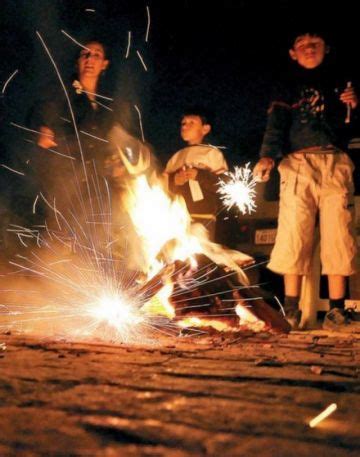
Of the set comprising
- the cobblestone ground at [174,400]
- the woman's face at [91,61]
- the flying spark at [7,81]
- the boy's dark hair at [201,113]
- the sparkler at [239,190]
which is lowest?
the cobblestone ground at [174,400]

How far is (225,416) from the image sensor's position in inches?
56.7

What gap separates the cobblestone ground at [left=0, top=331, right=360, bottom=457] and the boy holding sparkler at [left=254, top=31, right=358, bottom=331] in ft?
4.27

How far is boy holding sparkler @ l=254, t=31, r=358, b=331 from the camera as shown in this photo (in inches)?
155

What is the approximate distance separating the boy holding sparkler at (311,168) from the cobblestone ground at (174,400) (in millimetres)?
1303

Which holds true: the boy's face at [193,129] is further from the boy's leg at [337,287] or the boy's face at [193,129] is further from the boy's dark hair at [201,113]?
the boy's leg at [337,287]

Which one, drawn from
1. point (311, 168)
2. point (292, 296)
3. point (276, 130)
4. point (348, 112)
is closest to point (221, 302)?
point (292, 296)

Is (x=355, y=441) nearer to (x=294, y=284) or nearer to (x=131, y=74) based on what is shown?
(x=294, y=284)

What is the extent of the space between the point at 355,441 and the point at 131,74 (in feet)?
20.6

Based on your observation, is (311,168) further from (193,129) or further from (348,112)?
(193,129)

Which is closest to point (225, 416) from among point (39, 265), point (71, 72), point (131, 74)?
point (71, 72)

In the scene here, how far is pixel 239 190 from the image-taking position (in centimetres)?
455

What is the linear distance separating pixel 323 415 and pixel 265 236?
331 cm

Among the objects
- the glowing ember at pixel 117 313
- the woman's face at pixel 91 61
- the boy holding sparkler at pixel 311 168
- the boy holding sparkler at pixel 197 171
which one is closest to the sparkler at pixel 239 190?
the boy holding sparkler at pixel 197 171

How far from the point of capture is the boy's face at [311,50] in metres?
4.16
